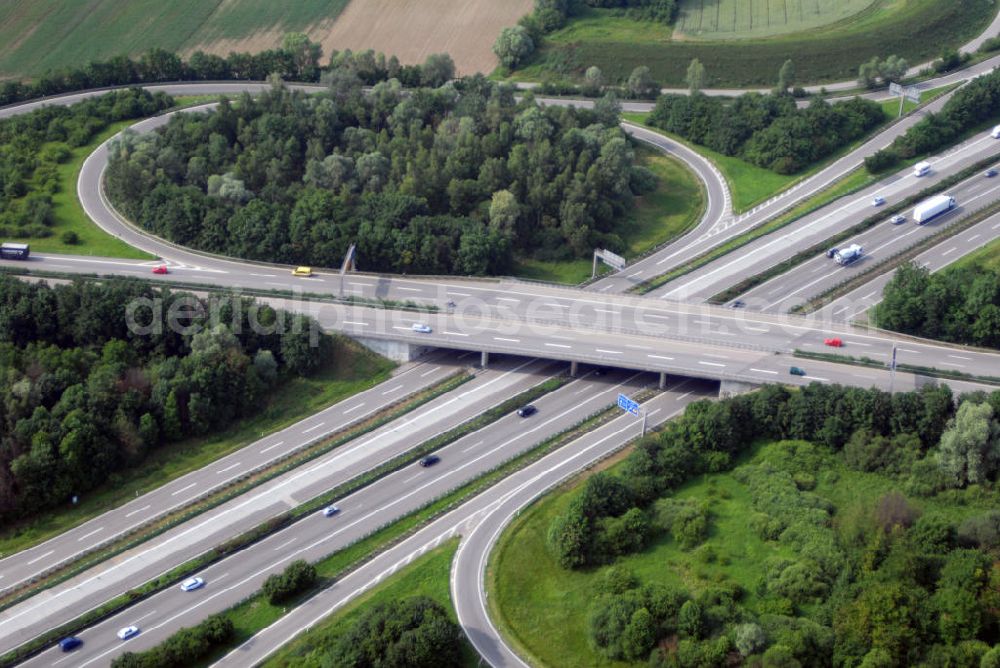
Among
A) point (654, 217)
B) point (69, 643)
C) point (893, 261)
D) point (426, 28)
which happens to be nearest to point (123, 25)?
point (426, 28)

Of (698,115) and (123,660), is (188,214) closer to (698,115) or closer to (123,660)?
(123,660)

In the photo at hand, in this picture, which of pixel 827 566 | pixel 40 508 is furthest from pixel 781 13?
pixel 40 508

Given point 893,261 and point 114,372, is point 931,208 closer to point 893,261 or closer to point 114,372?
point 893,261

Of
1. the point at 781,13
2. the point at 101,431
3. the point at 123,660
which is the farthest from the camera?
the point at 781,13

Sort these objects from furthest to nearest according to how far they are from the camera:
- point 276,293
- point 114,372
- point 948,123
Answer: point 948,123 → point 276,293 → point 114,372

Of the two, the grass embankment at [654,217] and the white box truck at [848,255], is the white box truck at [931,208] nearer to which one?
the white box truck at [848,255]

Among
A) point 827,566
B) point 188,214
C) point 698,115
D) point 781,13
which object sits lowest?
point 827,566

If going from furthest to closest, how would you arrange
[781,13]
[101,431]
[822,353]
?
1. [781,13]
2. [822,353]
3. [101,431]
